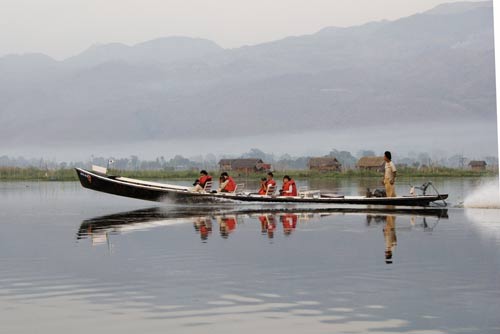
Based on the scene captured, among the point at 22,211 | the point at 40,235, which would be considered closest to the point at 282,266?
the point at 40,235

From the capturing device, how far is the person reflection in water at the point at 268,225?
2570cm

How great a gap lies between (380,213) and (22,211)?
16.0 m

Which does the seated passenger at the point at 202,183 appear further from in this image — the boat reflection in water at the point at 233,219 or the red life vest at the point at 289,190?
the red life vest at the point at 289,190

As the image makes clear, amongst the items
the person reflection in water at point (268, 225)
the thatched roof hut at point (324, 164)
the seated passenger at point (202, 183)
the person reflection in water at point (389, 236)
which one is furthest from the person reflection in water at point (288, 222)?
the thatched roof hut at point (324, 164)

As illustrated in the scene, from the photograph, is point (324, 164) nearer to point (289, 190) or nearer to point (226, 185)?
point (226, 185)

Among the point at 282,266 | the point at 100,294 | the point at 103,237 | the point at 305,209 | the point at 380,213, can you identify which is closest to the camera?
the point at 100,294

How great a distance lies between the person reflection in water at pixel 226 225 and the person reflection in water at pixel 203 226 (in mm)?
357

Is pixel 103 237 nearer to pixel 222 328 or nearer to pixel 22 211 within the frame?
pixel 222 328

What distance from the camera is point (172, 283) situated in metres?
15.8

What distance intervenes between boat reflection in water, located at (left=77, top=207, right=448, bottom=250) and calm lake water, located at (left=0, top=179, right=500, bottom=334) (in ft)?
0.42

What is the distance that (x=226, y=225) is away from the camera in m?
28.7

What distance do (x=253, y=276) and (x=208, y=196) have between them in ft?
61.1

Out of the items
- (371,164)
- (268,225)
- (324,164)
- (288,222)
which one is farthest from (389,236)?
(324,164)

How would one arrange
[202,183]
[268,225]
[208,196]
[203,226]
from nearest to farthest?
[203,226] → [268,225] → [208,196] → [202,183]
